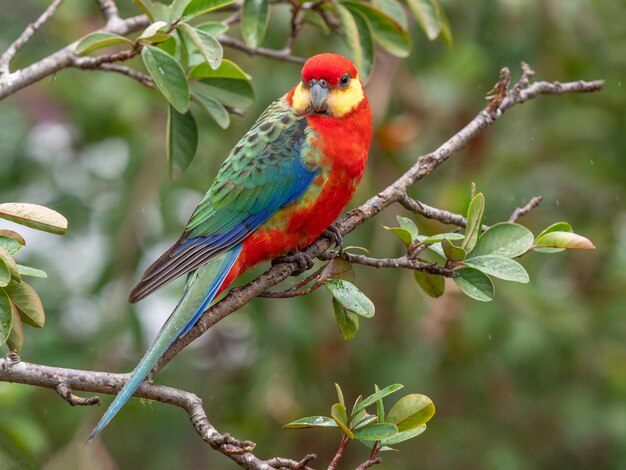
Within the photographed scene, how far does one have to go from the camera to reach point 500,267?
239 cm

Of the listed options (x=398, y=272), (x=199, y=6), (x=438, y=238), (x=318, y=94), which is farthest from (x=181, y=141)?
(x=398, y=272)

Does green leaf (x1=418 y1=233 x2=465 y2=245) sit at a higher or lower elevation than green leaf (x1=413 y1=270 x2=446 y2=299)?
higher

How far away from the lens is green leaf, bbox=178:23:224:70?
7.89ft

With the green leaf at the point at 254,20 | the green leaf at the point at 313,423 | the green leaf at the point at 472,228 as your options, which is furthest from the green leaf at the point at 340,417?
the green leaf at the point at 254,20

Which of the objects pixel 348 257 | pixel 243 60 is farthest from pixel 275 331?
pixel 348 257

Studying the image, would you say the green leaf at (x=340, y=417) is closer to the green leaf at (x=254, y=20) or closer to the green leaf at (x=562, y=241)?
the green leaf at (x=562, y=241)

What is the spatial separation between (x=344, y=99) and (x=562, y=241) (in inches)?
40.4

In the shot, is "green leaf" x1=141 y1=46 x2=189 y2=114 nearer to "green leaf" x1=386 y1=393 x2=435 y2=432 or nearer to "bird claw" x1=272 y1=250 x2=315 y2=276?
"bird claw" x1=272 y1=250 x2=315 y2=276

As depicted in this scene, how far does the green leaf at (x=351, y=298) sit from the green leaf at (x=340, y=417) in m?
0.35

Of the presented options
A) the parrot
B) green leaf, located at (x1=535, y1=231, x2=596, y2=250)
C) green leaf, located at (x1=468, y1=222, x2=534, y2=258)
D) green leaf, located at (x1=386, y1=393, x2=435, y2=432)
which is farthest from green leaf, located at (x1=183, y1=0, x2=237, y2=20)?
green leaf, located at (x1=386, y1=393, x2=435, y2=432)

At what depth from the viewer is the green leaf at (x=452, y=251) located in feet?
7.74

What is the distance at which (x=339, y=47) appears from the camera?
4660 mm

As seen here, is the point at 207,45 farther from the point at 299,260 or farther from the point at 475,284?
the point at 475,284

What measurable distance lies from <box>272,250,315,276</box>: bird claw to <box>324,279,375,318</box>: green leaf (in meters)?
0.50
